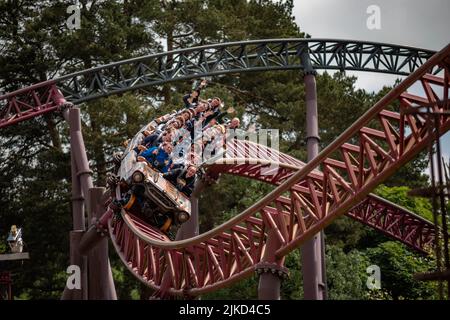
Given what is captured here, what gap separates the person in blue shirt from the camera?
13.6m

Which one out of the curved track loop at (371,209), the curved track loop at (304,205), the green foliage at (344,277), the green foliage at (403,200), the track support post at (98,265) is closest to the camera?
the curved track loop at (304,205)

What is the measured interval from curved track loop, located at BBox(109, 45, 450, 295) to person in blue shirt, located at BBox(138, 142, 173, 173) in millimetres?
816

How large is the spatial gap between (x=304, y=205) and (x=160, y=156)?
326cm

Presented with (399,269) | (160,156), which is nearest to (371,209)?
(160,156)

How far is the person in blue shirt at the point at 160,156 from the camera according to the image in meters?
13.6

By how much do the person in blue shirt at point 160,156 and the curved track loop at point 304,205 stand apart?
2.68 feet

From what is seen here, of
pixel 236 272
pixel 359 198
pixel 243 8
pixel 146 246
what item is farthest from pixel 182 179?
pixel 243 8

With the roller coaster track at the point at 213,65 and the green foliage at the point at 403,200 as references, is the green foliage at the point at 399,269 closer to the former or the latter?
the green foliage at the point at 403,200

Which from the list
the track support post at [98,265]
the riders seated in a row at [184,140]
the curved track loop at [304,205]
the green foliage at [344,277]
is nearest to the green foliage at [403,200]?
the green foliage at [344,277]

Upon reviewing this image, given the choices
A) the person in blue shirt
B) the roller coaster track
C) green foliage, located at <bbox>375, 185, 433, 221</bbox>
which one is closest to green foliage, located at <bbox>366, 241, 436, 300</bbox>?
green foliage, located at <bbox>375, 185, 433, 221</bbox>
